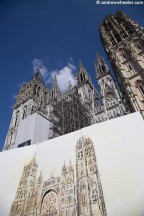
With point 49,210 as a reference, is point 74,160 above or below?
above

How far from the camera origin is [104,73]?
30734 millimetres

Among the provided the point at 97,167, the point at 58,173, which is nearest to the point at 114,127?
the point at 97,167

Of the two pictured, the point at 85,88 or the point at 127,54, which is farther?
the point at 85,88

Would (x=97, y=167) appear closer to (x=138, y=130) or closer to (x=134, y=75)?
(x=138, y=130)

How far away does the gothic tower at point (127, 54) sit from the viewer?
12.9 metres

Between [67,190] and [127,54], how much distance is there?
12.8 meters

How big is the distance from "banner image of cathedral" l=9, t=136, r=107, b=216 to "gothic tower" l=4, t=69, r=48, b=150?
51.4 feet

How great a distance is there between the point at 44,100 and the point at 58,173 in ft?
85.2

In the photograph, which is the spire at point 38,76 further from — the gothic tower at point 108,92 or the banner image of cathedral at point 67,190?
the banner image of cathedral at point 67,190

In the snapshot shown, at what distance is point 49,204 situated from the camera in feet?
28.8

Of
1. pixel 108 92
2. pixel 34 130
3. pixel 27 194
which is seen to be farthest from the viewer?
pixel 108 92

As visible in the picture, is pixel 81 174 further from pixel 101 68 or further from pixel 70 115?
pixel 101 68

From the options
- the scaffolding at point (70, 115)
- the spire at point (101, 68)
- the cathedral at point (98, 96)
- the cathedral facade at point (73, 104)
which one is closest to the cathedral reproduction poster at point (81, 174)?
the cathedral at point (98, 96)

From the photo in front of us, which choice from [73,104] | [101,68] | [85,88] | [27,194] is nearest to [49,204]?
[27,194]
